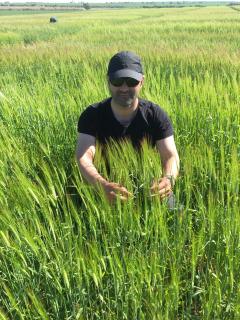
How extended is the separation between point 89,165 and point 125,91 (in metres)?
0.46

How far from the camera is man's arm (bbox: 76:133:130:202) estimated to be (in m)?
1.39

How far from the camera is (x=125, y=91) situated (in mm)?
1916

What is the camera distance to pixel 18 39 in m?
15.2

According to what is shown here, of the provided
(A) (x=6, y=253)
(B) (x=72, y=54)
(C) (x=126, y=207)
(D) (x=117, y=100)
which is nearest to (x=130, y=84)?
(D) (x=117, y=100)

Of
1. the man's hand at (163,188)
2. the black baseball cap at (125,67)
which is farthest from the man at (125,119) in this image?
the man's hand at (163,188)

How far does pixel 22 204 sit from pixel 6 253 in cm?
18

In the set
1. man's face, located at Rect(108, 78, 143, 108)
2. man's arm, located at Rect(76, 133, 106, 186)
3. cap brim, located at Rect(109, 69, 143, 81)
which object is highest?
cap brim, located at Rect(109, 69, 143, 81)

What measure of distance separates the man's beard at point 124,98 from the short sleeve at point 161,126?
0.18 m

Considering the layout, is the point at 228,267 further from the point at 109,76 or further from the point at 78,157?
the point at 109,76

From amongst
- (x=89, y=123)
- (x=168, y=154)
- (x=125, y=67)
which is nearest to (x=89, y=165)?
(x=89, y=123)

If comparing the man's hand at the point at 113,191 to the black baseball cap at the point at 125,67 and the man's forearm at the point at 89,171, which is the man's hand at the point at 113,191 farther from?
the black baseball cap at the point at 125,67

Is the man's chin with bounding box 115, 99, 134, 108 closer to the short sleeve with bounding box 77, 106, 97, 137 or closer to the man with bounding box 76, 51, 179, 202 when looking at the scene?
the man with bounding box 76, 51, 179, 202

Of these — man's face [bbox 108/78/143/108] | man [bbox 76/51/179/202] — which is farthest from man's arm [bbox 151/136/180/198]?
man's face [bbox 108/78/143/108]

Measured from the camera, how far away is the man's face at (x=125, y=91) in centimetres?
189
